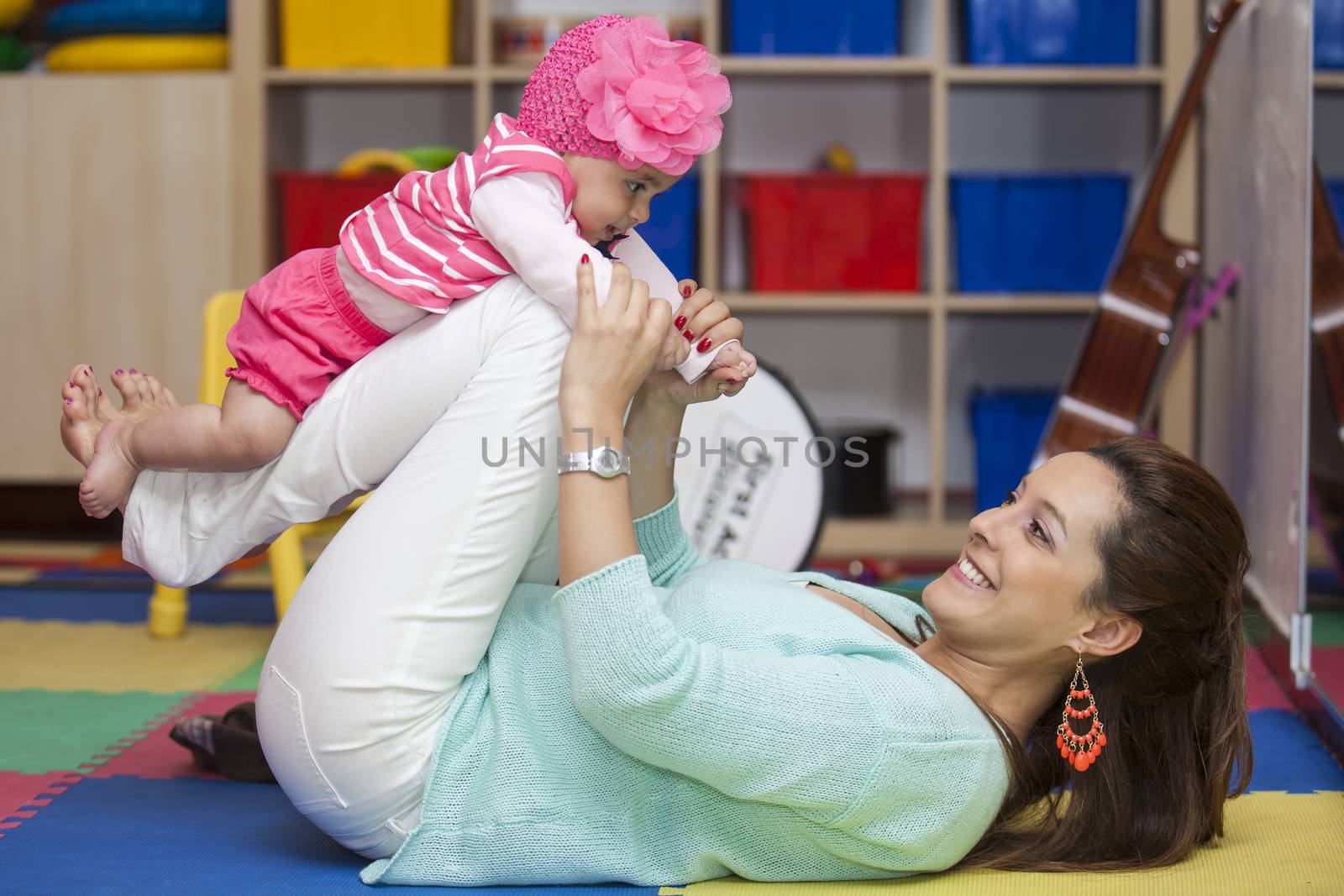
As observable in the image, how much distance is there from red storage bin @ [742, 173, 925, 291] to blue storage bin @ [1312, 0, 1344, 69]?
121 cm

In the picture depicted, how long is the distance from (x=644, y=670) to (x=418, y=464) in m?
0.29

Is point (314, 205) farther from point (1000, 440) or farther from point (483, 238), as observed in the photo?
point (483, 238)

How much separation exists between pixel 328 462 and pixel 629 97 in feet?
1.53

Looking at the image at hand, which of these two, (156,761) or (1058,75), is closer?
(156,761)

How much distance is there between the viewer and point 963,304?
10.6 feet

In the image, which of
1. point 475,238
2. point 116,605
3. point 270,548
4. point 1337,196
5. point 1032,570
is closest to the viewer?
point 1032,570

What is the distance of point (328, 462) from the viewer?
1.35 meters

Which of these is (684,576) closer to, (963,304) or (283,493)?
(283,493)

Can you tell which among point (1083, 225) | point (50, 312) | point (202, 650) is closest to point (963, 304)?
point (1083, 225)

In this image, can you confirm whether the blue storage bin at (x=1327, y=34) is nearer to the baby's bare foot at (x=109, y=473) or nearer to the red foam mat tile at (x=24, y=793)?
the baby's bare foot at (x=109, y=473)

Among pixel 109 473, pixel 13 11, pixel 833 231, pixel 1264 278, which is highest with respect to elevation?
pixel 13 11

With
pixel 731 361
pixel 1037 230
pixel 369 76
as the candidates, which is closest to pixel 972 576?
pixel 731 361

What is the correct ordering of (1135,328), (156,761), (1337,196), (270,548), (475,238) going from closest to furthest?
(475,238) < (156,761) < (1337,196) < (270,548) < (1135,328)

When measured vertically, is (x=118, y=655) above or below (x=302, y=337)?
below
